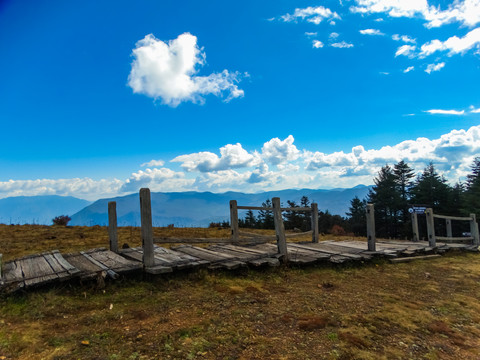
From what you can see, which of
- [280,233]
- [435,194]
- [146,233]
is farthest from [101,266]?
[435,194]

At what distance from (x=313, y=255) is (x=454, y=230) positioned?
46.6 meters

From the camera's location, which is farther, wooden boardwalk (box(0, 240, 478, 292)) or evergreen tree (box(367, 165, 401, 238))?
evergreen tree (box(367, 165, 401, 238))

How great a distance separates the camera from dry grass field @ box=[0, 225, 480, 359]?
330 cm

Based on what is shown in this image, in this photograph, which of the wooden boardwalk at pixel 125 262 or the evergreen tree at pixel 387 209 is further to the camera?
the evergreen tree at pixel 387 209

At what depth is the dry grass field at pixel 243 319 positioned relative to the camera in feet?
10.8

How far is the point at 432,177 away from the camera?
156 feet

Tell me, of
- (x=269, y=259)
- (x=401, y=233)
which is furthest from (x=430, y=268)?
(x=401, y=233)

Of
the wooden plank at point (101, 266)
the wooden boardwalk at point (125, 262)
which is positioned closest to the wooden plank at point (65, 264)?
the wooden boardwalk at point (125, 262)

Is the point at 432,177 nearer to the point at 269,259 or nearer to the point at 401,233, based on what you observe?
the point at 401,233

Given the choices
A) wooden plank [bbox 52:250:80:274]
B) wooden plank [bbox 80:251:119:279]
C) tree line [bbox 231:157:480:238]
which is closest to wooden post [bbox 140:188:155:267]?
wooden plank [bbox 80:251:119:279]

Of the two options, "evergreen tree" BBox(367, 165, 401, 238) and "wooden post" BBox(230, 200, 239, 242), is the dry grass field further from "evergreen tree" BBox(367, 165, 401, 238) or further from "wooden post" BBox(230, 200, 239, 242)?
"evergreen tree" BBox(367, 165, 401, 238)

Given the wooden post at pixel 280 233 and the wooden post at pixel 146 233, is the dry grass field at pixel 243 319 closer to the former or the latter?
the wooden post at pixel 146 233

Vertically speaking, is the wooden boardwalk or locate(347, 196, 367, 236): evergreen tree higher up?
the wooden boardwalk

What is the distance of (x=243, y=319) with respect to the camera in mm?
4156
